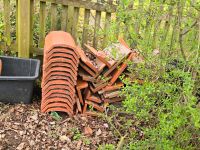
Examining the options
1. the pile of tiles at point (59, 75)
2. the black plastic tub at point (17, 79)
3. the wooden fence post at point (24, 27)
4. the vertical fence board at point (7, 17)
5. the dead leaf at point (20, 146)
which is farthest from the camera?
the vertical fence board at point (7, 17)

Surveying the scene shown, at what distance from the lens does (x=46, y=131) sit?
3836mm

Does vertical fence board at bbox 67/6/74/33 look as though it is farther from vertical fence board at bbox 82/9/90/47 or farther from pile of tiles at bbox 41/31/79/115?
pile of tiles at bbox 41/31/79/115

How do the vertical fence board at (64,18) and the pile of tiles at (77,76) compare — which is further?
the vertical fence board at (64,18)

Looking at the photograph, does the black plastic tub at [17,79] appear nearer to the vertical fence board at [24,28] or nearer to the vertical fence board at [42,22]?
the vertical fence board at [24,28]

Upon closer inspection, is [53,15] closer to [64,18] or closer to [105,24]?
[64,18]

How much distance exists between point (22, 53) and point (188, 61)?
8.46 feet

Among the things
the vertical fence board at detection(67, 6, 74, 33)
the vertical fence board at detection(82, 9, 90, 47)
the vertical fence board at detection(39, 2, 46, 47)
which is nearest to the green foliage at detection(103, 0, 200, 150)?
the vertical fence board at detection(82, 9, 90, 47)

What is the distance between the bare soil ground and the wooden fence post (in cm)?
87

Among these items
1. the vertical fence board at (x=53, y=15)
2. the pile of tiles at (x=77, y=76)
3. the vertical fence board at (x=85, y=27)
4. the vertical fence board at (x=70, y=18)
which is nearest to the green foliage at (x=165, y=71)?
the pile of tiles at (x=77, y=76)

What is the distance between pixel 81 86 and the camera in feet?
13.5

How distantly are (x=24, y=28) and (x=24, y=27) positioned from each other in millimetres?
14

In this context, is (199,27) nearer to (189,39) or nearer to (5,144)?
(189,39)

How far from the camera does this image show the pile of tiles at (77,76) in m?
3.90

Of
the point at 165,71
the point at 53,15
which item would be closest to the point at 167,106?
the point at 165,71
